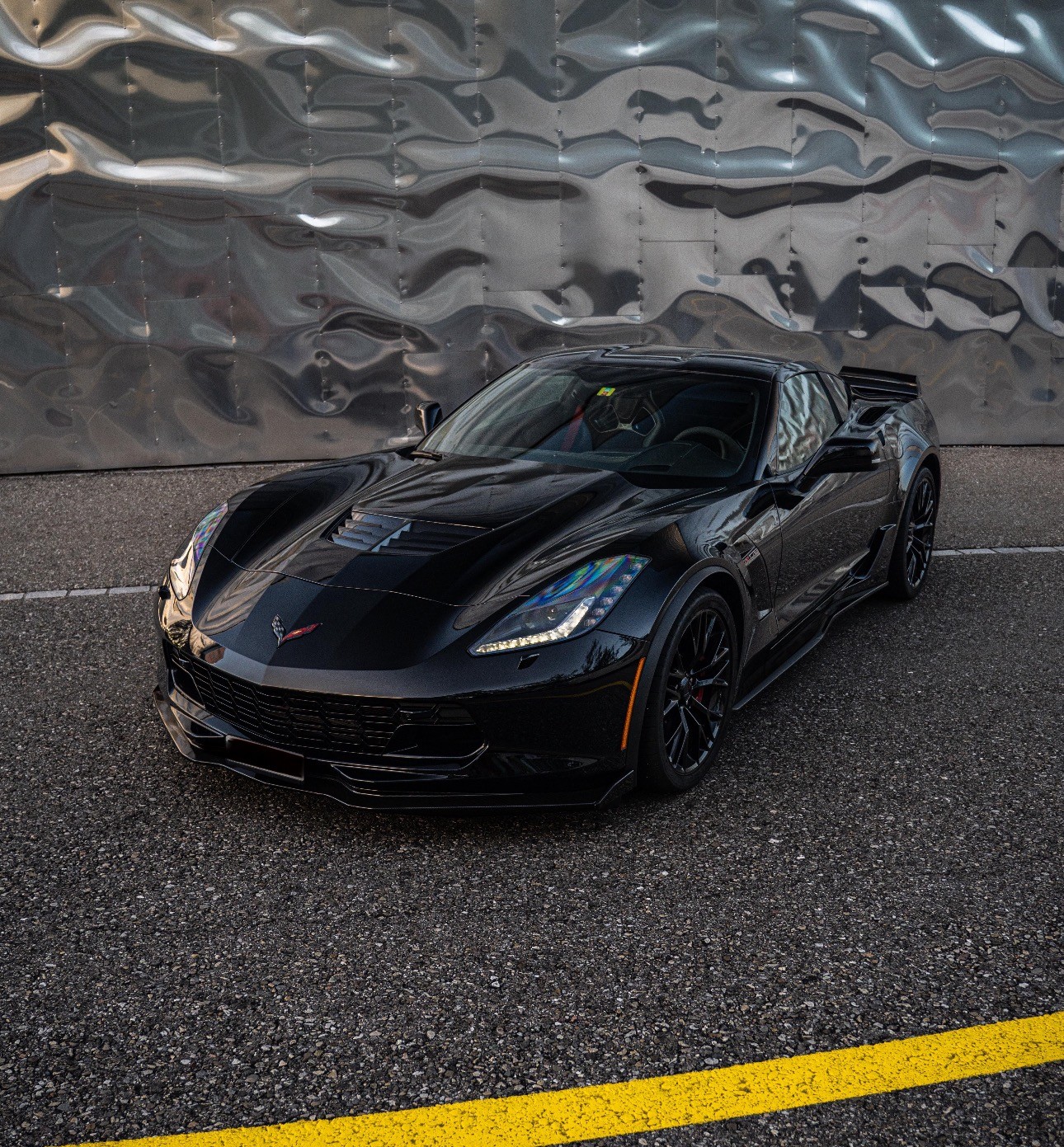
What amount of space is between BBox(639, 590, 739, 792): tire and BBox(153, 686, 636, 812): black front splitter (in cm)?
20

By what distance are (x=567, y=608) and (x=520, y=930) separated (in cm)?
93

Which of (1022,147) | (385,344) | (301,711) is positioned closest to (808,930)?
(301,711)

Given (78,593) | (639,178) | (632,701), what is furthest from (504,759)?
(639,178)

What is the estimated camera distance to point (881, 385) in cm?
634

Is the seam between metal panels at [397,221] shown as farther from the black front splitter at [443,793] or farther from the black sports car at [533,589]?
the black front splitter at [443,793]

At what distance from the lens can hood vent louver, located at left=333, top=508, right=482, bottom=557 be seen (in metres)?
3.82

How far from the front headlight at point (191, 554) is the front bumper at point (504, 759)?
71cm

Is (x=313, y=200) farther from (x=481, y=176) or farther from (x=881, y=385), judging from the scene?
(x=881, y=385)

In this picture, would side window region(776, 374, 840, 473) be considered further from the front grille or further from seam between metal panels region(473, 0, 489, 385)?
seam between metal panels region(473, 0, 489, 385)

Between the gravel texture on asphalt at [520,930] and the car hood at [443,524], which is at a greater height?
the car hood at [443,524]

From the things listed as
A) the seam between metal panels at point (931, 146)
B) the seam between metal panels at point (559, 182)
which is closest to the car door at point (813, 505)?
the seam between metal panels at point (559, 182)

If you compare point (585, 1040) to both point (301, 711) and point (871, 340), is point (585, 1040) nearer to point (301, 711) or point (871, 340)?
point (301, 711)

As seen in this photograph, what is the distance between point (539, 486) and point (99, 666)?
6.79 feet

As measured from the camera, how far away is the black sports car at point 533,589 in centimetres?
333
